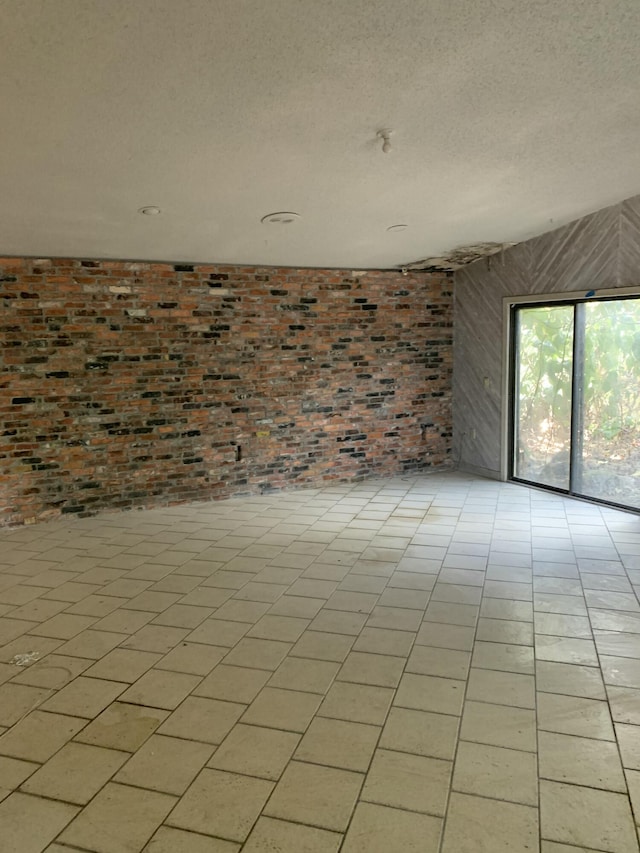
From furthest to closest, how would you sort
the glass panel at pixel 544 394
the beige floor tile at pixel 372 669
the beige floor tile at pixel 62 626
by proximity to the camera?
the glass panel at pixel 544 394 → the beige floor tile at pixel 62 626 → the beige floor tile at pixel 372 669

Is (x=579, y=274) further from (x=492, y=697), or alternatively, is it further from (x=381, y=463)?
(x=492, y=697)

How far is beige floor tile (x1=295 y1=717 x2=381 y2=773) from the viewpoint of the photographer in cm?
206

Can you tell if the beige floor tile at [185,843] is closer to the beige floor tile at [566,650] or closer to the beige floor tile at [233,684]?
the beige floor tile at [233,684]

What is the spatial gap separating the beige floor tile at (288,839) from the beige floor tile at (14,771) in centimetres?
86

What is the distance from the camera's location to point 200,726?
2.28 metres

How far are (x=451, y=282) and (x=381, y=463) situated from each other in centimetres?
221

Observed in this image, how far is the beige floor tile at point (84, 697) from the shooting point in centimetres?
242

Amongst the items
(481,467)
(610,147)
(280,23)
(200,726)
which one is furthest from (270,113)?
(481,467)

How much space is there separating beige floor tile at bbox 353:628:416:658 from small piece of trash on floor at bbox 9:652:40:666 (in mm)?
1543

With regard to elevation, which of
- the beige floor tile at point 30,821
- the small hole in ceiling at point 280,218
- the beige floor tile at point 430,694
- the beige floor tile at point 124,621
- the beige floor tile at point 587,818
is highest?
the small hole in ceiling at point 280,218

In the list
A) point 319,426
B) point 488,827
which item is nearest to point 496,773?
point 488,827

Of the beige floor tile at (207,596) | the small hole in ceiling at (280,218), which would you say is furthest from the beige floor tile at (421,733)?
the small hole in ceiling at (280,218)

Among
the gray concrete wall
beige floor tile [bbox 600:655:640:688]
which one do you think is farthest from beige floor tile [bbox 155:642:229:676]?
A: the gray concrete wall

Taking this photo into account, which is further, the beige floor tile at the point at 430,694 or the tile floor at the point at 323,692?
the beige floor tile at the point at 430,694
